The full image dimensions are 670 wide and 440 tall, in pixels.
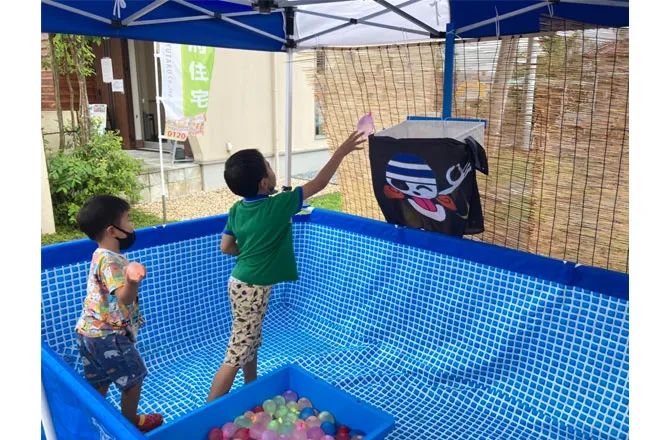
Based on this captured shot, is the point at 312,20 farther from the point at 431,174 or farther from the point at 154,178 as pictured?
the point at 154,178

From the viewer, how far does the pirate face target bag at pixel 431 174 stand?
2.98 m

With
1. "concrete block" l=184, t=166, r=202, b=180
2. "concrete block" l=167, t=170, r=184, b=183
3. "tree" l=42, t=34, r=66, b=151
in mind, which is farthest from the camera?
"concrete block" l=184, t=166, r=202, b=180

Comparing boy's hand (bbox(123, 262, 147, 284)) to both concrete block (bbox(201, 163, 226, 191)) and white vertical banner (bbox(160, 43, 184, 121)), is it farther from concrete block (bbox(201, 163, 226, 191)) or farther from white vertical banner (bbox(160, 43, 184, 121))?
concrete block (bbox(201, 163, 226, 191))

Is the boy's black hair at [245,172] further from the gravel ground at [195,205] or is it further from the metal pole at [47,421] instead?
the gravel ground at [195,205]

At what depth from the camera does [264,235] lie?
2.58m

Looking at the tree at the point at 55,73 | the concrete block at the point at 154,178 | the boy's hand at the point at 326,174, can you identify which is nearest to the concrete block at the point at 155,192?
the concrete block at the point at 154,178

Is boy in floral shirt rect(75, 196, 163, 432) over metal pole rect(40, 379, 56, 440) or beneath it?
over

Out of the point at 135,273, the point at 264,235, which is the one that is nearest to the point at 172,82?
the point at 264,235

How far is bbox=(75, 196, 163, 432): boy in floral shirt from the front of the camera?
85.6 inches

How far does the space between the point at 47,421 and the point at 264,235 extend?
1.20m

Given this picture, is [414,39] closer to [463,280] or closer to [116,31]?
[463,280]

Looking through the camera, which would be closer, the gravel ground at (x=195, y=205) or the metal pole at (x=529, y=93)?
the metal pole at (x=529, y=93)

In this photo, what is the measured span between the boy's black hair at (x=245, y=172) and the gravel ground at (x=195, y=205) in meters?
4.64

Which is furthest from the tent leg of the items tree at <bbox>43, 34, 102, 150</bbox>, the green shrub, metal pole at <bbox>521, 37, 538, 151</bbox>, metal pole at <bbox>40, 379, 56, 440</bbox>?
tree at <bbox>43, 34, 102, 150</bbox>
